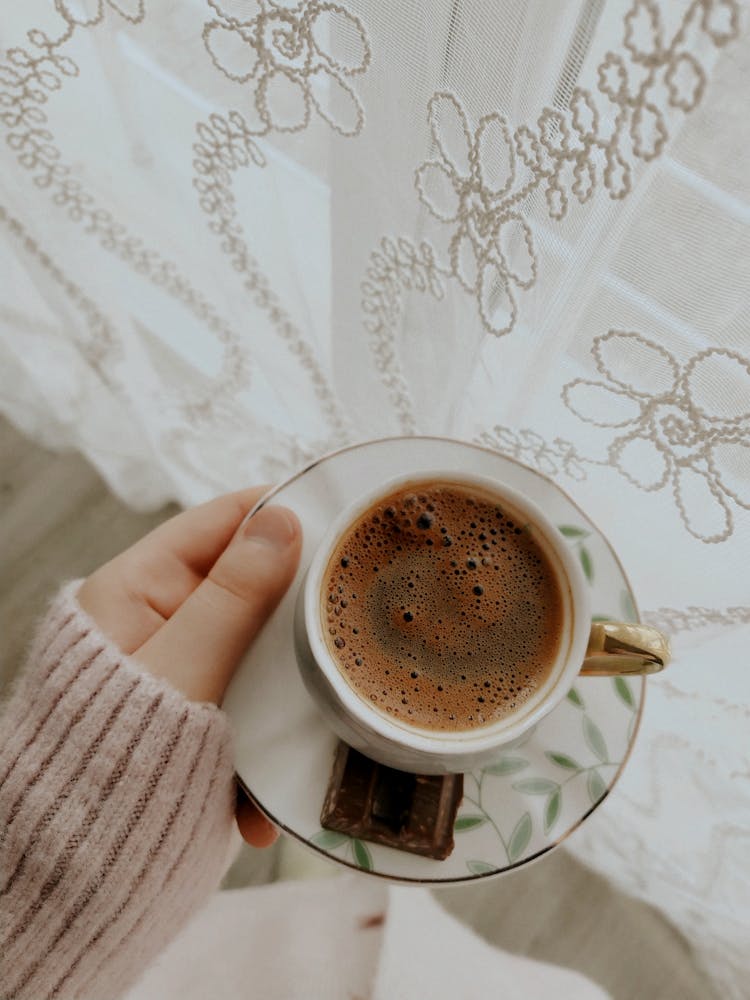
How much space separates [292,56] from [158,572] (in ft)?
1.41

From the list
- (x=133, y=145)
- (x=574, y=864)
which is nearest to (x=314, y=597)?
(x=133, y=145)

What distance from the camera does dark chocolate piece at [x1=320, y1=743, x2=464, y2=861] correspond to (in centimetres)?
57

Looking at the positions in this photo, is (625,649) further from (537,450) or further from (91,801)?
(91,801)

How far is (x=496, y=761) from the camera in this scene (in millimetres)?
588

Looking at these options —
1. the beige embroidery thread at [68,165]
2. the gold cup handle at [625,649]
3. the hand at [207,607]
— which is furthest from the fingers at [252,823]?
the beige embroidery thread at [68,165]

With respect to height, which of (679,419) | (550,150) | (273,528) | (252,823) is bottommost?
(252,823)

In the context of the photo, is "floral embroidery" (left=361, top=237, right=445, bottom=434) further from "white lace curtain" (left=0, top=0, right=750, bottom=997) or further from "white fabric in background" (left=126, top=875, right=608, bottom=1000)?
"white fabric in background" (left=126, top=875, right=608, bottom=1000)

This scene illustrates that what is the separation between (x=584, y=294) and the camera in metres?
0.47

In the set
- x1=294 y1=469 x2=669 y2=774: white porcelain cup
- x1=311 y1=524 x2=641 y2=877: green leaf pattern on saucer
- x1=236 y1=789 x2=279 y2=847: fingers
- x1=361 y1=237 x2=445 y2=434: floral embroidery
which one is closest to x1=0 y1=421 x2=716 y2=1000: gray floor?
x1=236 y1=789 x2=279 y2=847: fingers

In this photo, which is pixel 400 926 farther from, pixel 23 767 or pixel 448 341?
pixel 448 341

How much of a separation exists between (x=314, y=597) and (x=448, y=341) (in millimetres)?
225

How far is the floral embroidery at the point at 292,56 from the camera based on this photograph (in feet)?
1.46

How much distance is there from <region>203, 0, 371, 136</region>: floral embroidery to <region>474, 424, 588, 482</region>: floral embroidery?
267mm

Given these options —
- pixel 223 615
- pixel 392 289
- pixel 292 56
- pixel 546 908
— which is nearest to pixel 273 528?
pixel 223 615
